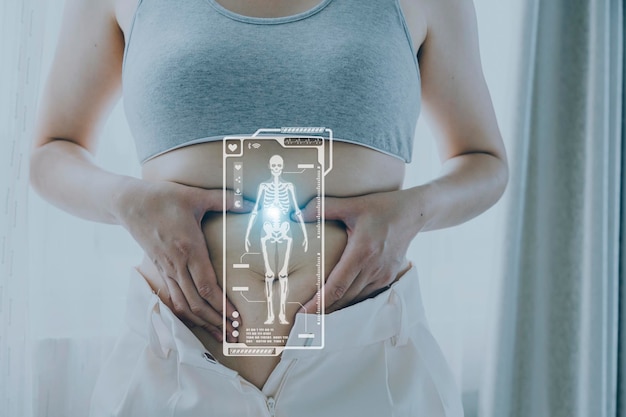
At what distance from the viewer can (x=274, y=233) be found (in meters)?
0.66

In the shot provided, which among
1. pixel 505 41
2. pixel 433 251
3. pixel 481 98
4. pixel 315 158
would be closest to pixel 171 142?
pixel 315 158

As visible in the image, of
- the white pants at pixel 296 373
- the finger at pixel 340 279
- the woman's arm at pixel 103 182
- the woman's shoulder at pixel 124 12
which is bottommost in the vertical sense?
the white pants at pixel 296 373

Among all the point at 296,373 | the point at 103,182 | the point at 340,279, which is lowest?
the point at 296,373

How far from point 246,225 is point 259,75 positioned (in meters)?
0.18

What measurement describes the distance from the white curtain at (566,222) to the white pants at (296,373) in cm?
49

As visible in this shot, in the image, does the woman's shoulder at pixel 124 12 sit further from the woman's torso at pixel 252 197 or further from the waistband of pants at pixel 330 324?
the waistband of pants at pixel 330 324

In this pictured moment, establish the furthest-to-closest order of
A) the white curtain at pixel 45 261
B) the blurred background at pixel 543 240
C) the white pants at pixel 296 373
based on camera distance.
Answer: the blurred background at pixel 543 240, the white curtain at pixel 45 261, the white pants at pixel 296 373

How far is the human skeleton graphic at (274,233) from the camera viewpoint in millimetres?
663

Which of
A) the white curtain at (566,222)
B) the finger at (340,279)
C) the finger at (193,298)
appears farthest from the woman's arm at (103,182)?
the white curtain at (566,222)

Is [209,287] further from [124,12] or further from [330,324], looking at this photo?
[124,12]

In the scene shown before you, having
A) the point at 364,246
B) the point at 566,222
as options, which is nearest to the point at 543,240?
the point at 566,222

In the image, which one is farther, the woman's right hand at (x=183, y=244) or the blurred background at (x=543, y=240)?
the blurred background at (x=543, y=240)

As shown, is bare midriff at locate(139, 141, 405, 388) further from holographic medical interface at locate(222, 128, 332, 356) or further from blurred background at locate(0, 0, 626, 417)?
blurred background at locate(0, 0, 626, 417)

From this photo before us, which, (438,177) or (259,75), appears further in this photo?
(438,177)
